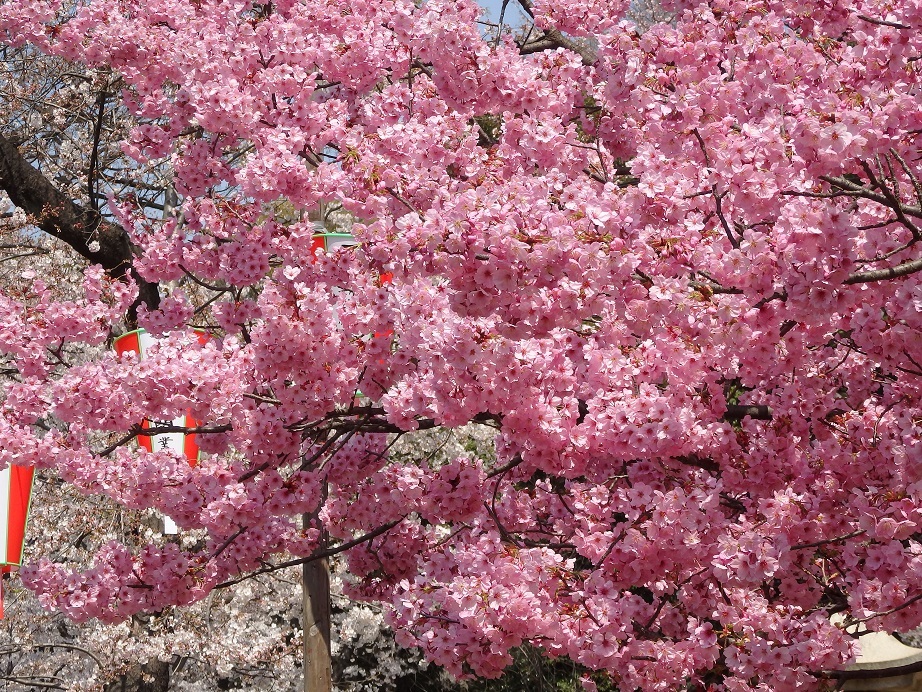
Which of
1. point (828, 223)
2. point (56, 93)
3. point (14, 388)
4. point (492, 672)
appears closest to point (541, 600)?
point (492, 672)

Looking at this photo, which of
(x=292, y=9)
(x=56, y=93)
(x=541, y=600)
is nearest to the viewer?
(x=541, y=600)

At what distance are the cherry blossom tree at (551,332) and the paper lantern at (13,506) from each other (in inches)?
47.8

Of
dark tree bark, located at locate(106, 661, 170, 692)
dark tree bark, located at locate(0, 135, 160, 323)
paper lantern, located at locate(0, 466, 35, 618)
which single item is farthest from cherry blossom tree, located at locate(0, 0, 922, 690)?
dark tree bark, located at locate(106, 661, 170, 692)

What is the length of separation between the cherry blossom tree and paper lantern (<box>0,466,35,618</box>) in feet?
3.98

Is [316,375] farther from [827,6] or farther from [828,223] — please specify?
[827,6]

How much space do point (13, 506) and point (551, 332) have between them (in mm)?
4965

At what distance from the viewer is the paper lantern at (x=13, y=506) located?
23.2 ft

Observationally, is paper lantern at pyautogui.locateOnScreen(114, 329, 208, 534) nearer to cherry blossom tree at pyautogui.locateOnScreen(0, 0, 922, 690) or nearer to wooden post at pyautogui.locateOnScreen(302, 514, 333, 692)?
cherry blossom tree at pyautogui.locateOnScreen(0, 0, 922, 690)

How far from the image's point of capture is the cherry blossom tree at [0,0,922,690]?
147 inches

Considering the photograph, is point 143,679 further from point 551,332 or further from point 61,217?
point 551,332

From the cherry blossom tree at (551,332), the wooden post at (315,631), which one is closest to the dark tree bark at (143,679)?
the wooden post at (315,631)

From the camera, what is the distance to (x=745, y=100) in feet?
15.3

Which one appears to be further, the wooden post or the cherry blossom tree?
the wooden post

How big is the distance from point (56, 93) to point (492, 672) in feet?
29.9
